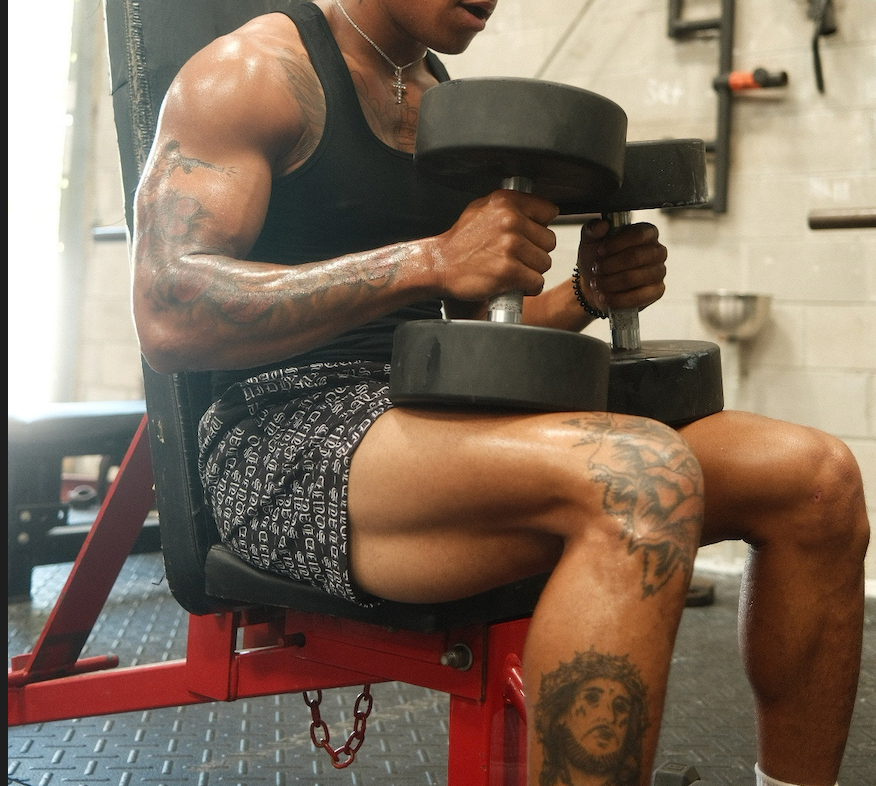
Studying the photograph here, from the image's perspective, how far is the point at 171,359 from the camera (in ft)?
3.16

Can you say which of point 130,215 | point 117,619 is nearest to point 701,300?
point 117,619

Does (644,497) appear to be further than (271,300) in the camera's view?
No

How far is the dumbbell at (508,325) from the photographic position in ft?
2.62

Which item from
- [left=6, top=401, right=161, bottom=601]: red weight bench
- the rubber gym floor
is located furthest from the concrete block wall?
[left=6, top=401, right=161, bottom=601]: red weight bench

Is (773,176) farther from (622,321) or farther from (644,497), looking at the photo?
(644,497)

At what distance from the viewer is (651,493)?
2.49ft

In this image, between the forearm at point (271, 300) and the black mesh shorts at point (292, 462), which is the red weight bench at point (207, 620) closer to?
the black mesh shorts at point (292, 462)

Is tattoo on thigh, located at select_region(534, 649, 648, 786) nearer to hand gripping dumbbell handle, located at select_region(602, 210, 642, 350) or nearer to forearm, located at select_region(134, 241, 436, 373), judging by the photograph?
forearm, located at select_region(134, 241, 436, 373)

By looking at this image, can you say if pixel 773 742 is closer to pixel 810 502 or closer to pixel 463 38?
pixel 810 502

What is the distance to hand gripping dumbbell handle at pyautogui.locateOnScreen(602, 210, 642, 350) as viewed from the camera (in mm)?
1120

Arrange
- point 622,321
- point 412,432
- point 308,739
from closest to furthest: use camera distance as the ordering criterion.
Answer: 1. point 412,432
2. point 622,321
3. point 308,739

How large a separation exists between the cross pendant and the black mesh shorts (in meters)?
0.35

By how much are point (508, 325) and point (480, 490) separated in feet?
0.45

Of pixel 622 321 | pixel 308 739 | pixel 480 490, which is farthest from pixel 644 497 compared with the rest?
pixel 308 739
